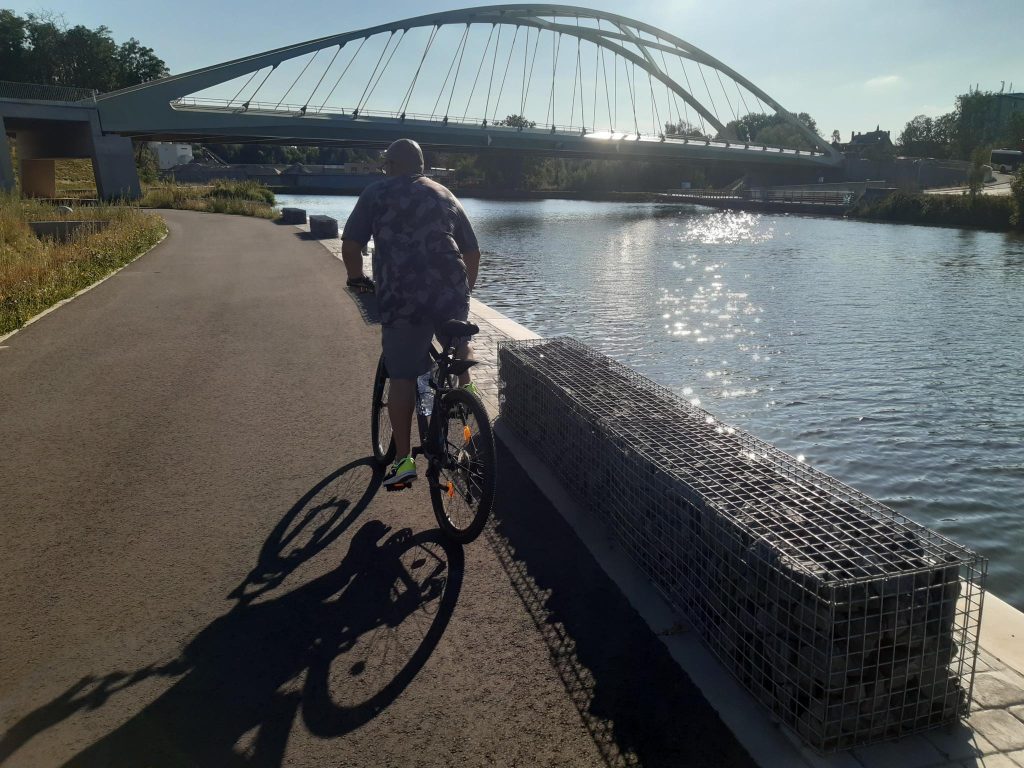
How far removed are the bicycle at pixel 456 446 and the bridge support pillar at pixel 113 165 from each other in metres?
53.1

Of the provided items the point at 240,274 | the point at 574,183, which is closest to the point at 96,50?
the point at 574,183

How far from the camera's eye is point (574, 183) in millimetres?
106688

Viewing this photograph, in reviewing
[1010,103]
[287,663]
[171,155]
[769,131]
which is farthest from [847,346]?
[1010,103]

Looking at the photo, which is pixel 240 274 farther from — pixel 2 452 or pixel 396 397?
pixel 396 397

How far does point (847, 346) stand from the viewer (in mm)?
12742

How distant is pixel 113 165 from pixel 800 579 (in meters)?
57.9

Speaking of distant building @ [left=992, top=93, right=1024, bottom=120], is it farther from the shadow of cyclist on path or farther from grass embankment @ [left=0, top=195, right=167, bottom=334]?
the shadow of cyclist on path

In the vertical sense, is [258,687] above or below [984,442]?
above

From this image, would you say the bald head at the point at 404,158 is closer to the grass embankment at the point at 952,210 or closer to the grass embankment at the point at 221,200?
the grass embankment at the point at 221,200

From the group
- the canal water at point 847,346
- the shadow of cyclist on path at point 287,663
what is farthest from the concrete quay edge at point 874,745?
the canal water at point 847,346

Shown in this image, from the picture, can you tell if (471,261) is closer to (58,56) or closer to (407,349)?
(407,349)

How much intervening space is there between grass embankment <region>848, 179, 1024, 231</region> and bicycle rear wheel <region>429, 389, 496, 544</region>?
155ft

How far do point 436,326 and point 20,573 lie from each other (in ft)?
8.23

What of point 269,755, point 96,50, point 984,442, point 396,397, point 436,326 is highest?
point 96,50
